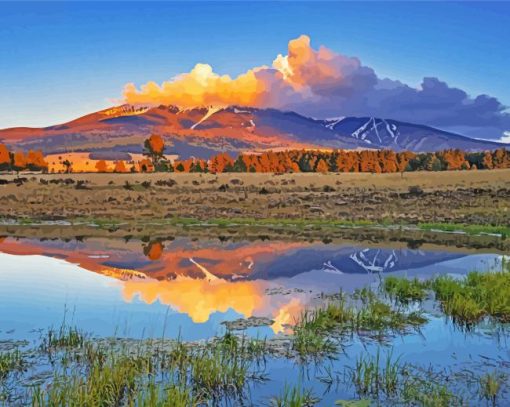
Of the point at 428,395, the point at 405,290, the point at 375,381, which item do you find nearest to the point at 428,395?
the point at 428,395

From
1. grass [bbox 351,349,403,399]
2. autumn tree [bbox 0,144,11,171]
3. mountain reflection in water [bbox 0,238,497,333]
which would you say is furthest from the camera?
autumn tree [bbox 0,144,11,171]

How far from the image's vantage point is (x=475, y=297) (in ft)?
52.9

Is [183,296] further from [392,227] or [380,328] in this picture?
[392,227]

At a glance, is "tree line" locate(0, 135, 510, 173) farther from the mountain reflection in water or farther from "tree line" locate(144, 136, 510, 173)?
the mountain reflection in water

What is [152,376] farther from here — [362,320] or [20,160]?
[20,160]

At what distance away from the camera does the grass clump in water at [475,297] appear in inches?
570

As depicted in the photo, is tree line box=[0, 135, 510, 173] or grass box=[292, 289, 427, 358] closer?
grass box=[292, 289, 427, 358]

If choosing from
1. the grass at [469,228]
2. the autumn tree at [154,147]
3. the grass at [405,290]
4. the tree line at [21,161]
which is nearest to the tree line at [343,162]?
the autumn tree at [154,147]

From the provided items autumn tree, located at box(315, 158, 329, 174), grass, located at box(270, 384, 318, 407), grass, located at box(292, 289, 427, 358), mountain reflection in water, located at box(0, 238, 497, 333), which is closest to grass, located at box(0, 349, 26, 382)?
grass, located at box(270, 384, 318, 407)

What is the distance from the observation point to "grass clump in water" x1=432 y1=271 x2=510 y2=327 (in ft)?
47.5

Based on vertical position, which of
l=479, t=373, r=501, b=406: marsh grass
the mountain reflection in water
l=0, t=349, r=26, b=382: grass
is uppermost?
l=0, t=349, r=26, b=382: grass

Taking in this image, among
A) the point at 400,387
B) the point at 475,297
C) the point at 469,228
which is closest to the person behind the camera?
the point at 400,387

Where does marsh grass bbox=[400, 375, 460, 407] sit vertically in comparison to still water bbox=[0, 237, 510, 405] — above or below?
above

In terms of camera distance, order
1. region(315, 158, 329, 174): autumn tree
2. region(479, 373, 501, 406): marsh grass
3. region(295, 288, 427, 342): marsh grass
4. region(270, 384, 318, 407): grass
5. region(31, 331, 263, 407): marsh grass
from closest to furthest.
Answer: region(31, 331, 263, 407): marsh grass
region(270, 384, 318, 407): grass
region(479, 373, 501, 406): marsh grass
region(295, 288, 427, 342): marsh grass
region(315, 158, 329, 174): autumn tree
